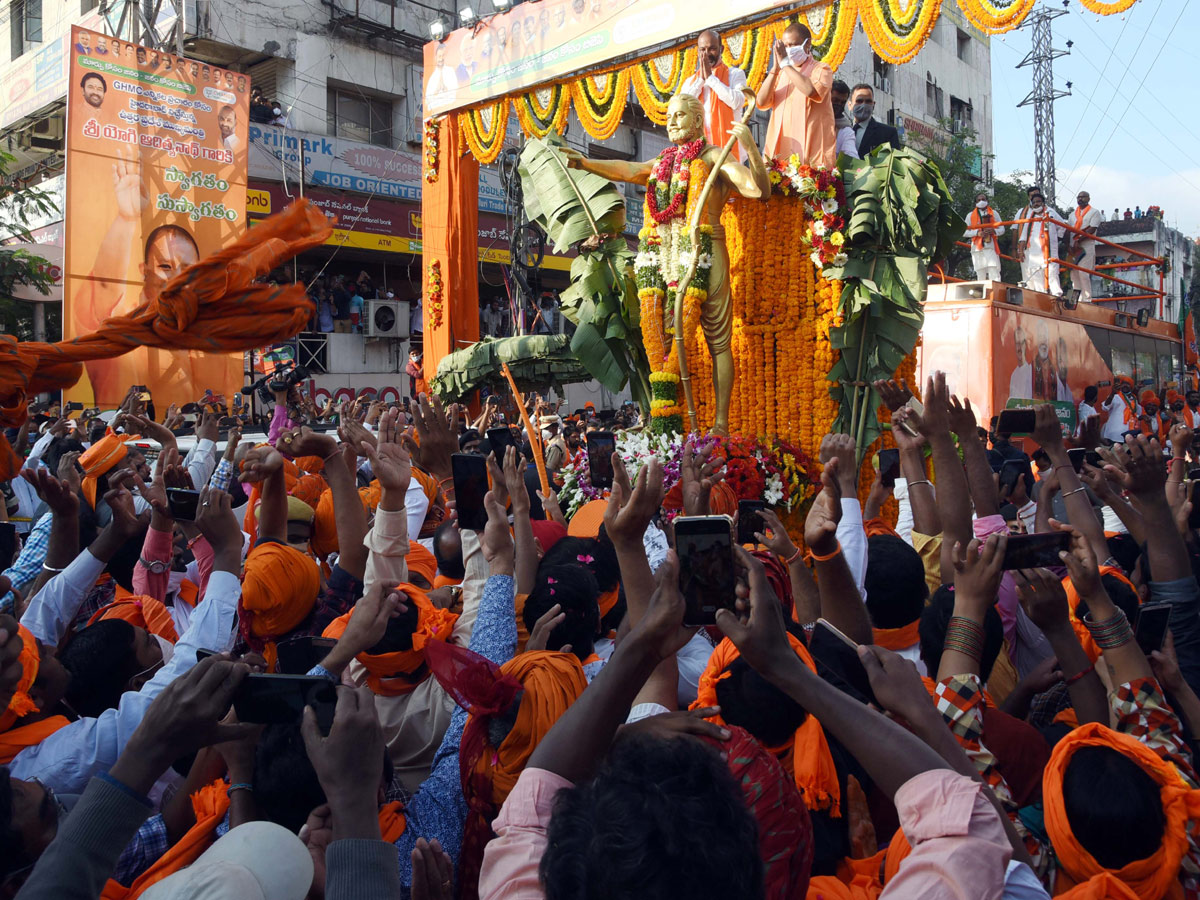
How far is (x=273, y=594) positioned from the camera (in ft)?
9.28

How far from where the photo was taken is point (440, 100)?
41.8ft

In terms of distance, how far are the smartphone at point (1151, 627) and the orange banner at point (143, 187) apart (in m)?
13.9

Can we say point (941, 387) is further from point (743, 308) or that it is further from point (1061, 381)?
point (1061, 381)

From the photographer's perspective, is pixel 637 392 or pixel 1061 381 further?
pixel 1061 381

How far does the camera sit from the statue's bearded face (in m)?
7.91

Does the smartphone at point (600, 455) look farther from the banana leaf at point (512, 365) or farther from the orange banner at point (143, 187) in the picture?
the orange banner at point (143, 187)

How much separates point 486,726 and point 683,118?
683 centimetres

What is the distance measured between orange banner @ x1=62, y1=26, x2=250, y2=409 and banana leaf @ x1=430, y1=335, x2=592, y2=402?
15.1ft

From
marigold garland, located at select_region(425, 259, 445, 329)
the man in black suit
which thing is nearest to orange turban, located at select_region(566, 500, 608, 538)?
the man in black suit

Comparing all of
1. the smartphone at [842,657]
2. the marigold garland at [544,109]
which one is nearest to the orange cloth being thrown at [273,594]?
the smartphone at [842,657]

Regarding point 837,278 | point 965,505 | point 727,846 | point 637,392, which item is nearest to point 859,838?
point 727,846

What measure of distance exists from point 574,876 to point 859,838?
1.01 m

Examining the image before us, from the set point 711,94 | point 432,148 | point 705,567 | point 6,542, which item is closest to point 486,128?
point 432,148

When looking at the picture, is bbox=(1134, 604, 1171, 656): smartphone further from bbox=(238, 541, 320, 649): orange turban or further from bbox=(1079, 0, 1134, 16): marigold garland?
bbox=(1079, 0, 1134, 16): marigold garland
